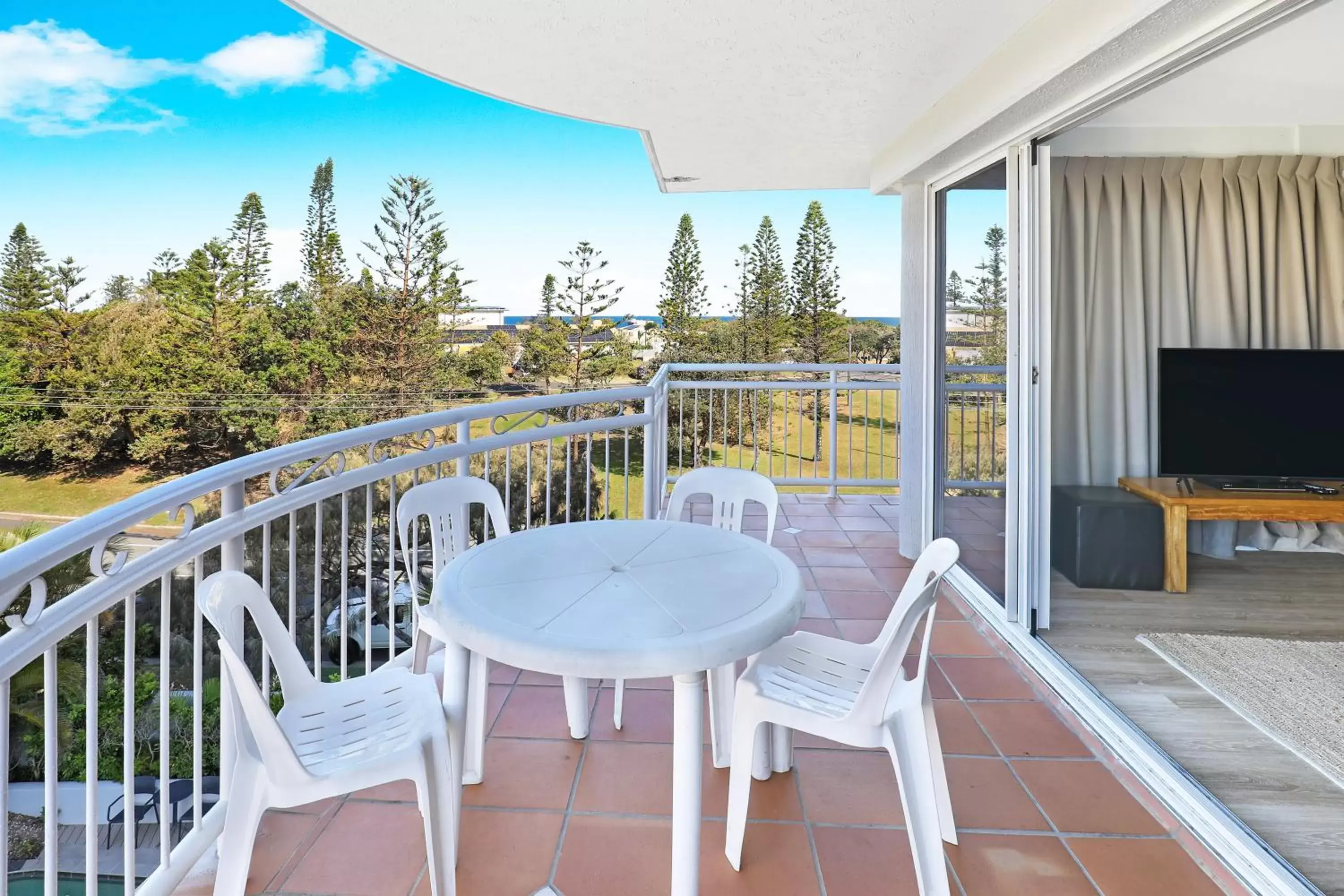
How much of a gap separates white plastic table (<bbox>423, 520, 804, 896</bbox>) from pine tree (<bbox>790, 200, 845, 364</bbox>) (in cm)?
1571

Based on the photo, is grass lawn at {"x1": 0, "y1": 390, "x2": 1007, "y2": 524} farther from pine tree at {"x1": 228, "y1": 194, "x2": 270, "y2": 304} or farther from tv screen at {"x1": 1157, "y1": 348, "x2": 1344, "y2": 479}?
pine tree at {"x1": 228, "y1": 194, "x2": 270, "y2": 304}

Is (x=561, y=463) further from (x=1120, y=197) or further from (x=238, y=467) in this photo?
(x=238, y=467)

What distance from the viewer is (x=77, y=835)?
6090 millimetres

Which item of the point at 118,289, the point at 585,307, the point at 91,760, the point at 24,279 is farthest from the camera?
the point at 118,289

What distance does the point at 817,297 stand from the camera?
17.2 meters

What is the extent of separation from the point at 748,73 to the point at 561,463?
10336mm

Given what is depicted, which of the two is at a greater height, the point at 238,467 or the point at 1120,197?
the point at 1120,197

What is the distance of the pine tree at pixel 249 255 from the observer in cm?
1969

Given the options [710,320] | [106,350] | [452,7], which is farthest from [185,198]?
[452,7]

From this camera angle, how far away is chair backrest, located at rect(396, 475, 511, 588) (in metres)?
2.08

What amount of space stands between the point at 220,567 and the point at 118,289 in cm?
2094

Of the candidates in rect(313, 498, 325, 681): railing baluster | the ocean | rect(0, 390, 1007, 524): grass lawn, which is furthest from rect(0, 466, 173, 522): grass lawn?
rect(313, 498, 325, 681): railing baluster

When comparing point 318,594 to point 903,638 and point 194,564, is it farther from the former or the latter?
point 903,638

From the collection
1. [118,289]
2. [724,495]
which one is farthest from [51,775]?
[118,289]
